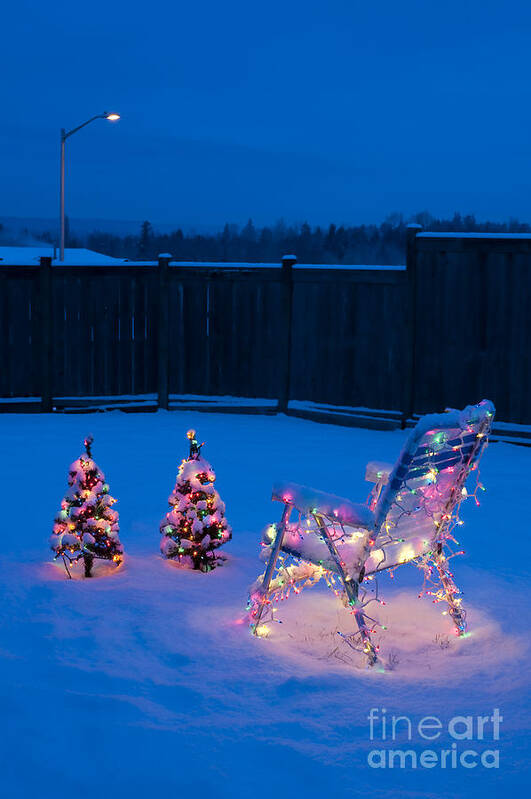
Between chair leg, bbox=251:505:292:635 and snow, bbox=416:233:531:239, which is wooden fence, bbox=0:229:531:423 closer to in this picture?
snow, bbox=416:233:531:239

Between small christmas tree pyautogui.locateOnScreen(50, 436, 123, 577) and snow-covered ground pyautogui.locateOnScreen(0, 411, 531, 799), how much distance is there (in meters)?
0.17

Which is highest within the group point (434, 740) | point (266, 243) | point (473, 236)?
point (266, 243)

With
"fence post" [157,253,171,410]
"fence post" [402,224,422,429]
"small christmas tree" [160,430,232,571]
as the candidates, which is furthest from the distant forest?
"small christmas tree" [160,430,232,571]

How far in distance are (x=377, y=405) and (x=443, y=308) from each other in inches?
55.4

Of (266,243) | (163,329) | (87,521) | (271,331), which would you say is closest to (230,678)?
(87,521)

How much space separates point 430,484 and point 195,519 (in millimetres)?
1719

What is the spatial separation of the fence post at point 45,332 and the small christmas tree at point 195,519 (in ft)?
22.4

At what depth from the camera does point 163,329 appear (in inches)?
502

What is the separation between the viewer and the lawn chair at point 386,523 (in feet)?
15.2

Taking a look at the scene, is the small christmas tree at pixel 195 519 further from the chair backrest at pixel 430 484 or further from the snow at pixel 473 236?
the snow at pixel 473 236

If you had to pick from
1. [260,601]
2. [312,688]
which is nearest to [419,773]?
[312,688]

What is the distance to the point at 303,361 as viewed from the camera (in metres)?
12.4

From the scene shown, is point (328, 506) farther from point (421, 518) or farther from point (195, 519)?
point (195, 519)

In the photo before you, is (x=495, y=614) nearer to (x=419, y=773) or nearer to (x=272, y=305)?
(x=419, y=773)
